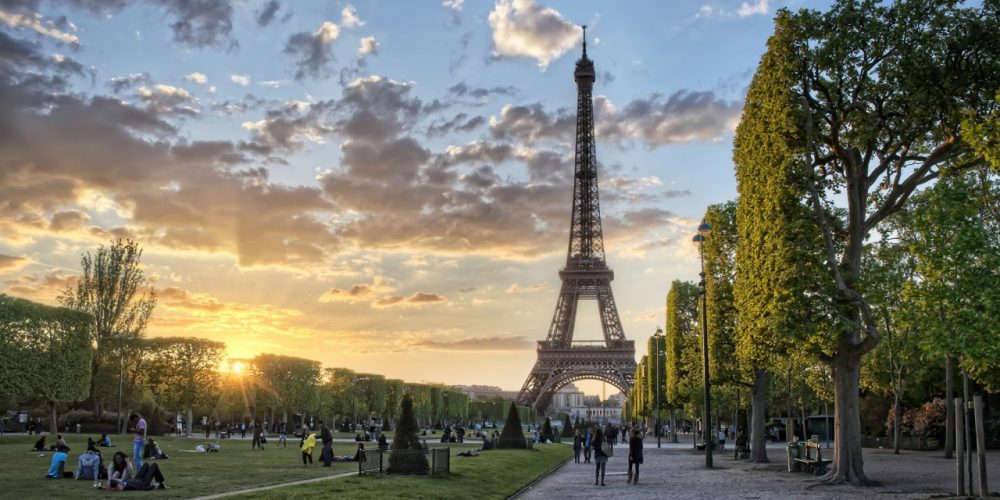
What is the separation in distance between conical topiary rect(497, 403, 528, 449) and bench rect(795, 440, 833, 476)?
20197mm

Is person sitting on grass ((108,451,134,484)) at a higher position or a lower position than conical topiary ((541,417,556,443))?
higher

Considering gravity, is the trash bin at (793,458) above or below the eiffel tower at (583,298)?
below

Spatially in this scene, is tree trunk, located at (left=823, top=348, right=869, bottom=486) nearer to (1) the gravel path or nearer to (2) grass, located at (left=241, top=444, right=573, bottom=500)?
(1) the gravel path

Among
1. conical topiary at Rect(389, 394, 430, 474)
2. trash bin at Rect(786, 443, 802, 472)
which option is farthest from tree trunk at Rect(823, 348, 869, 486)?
conical topiary at Rect(389, 394, 430, 474)

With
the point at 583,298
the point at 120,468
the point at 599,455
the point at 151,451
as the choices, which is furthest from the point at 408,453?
the point at 583,298

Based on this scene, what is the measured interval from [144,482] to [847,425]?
2063cm

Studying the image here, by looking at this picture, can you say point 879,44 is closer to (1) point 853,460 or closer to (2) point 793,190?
(2) point 793,190

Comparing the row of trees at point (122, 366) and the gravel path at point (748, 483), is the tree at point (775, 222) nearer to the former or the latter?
the gravel path at point (748, 483)

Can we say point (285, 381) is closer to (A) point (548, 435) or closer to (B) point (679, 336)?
(A) point (548, 435)

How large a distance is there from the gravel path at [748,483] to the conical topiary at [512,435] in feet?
35.7

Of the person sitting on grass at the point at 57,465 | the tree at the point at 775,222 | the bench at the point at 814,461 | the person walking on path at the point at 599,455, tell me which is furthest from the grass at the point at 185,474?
the bench at the point at 814,461

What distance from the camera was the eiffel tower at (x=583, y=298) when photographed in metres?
119

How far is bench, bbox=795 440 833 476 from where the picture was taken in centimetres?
3108

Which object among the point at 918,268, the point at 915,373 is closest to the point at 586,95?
the point at 915,373
